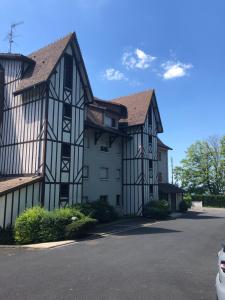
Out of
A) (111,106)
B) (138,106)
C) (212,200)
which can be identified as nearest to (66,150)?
(111,106)

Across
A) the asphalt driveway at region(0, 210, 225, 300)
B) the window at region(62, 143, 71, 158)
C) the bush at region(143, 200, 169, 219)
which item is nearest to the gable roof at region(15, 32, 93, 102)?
the window at region(62, 143, 71, 158)

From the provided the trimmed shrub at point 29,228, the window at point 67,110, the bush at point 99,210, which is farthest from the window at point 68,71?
the trimmed shrub at point 29,228

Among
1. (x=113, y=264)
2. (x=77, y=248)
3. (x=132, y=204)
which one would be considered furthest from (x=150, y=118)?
(x=113, y=264)

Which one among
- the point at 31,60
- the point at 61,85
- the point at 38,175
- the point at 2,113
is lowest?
the point at 38,175

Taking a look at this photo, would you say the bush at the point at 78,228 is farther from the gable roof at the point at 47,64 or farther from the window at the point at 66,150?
the gable roof at the point at 47,64

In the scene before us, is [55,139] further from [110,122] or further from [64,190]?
[110,122]

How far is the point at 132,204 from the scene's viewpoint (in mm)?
28406

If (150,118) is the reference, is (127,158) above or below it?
below

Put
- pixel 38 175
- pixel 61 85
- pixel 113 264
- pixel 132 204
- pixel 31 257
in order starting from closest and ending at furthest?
pixel 113 264 < pixel 31 257 < pixel 38 175 < pixel 61 85 < pixel 132 204

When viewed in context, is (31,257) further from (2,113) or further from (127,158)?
(127,158)

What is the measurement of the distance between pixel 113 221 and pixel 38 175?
22.8ft

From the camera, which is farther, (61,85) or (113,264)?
(61,85)

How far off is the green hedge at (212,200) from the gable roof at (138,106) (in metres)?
21.1

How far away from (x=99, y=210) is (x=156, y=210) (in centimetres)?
704
